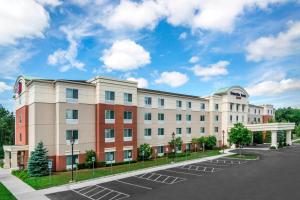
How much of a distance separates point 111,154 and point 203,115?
26.1 metres

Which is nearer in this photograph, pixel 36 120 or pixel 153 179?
pixel 153 179

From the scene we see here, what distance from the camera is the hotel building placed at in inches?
1276

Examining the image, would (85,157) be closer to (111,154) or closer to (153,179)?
(111,154)

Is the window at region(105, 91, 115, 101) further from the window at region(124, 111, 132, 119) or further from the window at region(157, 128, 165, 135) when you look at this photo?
the window at region(157, 128, 165, 135)

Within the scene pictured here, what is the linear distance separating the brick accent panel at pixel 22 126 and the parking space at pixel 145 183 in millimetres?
15885

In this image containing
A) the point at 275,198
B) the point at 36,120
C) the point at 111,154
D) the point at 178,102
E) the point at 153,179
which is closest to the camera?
the point at 275,198

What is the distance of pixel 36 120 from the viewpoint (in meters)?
31.5

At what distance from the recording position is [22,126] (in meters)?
35.8

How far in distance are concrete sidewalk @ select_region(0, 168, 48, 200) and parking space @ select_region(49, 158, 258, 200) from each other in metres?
1.94

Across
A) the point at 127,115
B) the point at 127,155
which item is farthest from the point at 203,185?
the point at 127,115

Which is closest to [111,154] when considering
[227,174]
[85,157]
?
[85,157]

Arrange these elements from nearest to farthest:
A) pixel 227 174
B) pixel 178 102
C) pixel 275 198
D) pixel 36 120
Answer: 1. pixel 275 198
2. pixel 227 174
3. pixel 36 120
4. pixel 178 102

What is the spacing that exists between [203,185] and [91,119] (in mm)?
18936

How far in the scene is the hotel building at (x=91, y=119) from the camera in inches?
1276
